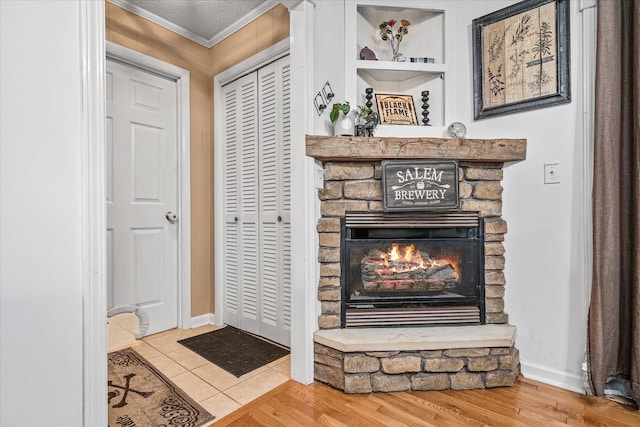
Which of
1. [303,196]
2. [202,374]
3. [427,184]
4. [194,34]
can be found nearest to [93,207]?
[303,196]

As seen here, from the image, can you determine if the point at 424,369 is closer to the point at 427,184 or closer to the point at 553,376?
the point at 553,376

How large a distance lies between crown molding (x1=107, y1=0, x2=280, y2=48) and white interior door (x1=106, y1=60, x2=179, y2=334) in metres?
0.41

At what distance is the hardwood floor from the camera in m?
1.43

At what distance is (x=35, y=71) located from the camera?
31.8 inches

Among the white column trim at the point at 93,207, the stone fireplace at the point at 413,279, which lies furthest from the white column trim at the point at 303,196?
the white column trim at the point at 93,207

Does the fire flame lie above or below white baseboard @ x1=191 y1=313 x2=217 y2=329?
above

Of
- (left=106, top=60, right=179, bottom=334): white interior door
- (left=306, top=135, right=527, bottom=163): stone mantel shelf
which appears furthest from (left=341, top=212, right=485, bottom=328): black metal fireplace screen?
(left=106, top=60, right=179, bottom=334): white interior door

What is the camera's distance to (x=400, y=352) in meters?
1.69

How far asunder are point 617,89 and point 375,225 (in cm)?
133

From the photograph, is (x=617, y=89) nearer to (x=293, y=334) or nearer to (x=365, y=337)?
(x=365, y=337)

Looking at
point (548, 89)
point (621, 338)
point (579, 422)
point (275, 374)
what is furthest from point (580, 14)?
point (275, 374)

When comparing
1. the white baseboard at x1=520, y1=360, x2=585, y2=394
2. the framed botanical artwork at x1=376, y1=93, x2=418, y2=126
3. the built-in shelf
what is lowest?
the white baseboard at x1=520, y1=360, x2=585, y2=394

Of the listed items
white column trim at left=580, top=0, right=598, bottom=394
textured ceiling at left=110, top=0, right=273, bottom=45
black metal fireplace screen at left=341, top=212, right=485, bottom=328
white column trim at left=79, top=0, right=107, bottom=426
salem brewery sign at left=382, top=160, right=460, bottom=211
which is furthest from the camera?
textured ceiling at left=110, top=0, right=273, bottom=45

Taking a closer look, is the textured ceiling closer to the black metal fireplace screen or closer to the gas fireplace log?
the black metal fireplace screen
